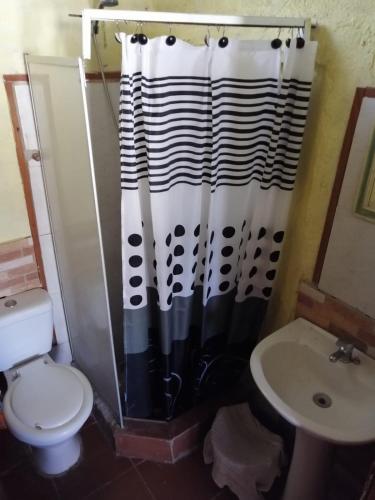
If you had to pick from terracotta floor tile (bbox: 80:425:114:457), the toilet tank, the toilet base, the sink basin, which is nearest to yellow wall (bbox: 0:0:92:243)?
the toilet tank

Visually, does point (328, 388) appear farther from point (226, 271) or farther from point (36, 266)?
point (36, 266)

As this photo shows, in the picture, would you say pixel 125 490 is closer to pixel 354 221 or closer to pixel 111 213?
pixel 111 213

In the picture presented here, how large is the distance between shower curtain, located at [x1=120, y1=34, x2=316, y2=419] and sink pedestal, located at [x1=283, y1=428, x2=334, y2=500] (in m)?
0.57

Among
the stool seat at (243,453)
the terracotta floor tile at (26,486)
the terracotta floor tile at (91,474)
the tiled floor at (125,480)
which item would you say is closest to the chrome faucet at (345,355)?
the tiled floor at (125,480)

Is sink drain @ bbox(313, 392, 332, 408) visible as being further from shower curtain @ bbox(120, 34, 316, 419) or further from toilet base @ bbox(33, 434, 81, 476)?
toilet base @ bbox(33, 434, 81, 476)

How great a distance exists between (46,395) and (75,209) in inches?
36.3

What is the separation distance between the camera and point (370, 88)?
1.12m

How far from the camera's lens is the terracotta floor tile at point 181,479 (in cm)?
169

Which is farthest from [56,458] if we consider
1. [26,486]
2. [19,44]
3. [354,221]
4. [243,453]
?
[19,44]

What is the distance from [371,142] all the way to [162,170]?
0.70 metres

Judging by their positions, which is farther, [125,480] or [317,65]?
[125,480]

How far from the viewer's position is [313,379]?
1.42 metres

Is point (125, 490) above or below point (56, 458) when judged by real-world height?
below

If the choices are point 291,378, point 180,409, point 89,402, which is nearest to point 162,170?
point 291,378
